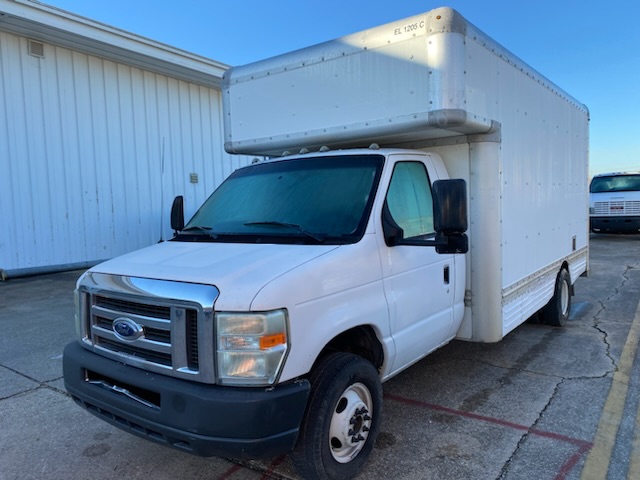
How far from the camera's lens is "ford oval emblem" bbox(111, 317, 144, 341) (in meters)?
2.75

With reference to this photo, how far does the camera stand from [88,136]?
1156cm


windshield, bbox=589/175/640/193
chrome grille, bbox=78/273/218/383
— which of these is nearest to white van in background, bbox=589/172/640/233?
windshield, bbox=589/175/640/193

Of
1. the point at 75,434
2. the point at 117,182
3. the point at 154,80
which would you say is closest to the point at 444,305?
the point at 75,434

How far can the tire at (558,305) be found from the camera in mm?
6324

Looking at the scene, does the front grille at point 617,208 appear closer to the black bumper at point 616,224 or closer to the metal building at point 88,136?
the black bumper at point 616,224

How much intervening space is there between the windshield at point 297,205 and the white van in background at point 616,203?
18.0 metres

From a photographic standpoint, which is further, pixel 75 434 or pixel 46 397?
pixel 46 397

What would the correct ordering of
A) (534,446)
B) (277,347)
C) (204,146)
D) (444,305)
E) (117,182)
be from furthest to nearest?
1. (204,146)
2. (117,182)
3. (444,305)
4. (534,446)
5. (277,347)

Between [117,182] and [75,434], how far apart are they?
9496mm

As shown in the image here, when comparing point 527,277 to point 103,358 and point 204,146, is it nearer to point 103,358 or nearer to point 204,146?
point 103,358

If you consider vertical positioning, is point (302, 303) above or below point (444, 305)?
above

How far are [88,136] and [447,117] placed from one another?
10318mm

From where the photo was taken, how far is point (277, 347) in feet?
8.20

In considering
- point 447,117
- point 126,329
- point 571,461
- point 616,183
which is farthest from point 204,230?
point 616,183
